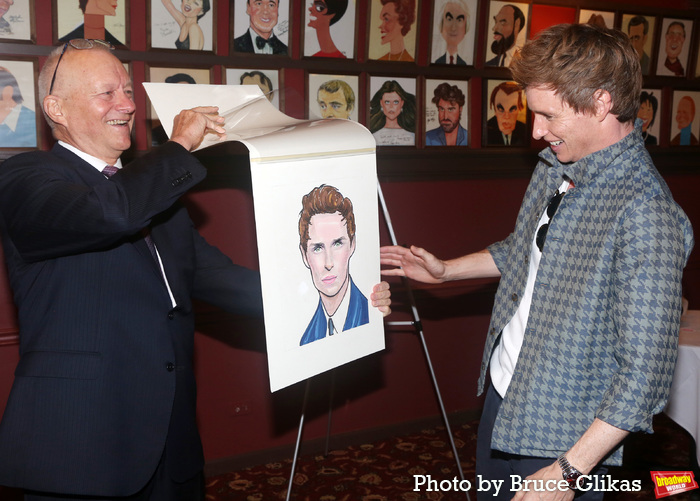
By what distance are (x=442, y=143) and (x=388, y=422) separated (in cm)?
175

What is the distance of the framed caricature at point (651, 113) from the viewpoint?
4559mm

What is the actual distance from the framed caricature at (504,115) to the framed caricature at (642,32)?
2.82 ft

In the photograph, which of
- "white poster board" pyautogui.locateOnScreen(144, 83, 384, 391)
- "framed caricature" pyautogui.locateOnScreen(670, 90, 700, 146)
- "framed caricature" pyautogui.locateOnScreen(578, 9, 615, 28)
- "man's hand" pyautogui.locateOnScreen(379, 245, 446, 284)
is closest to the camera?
"white poster board" pyautogui.locateOnScreen(144, 83, 384, 391)

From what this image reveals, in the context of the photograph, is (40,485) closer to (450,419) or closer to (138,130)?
(138,130)

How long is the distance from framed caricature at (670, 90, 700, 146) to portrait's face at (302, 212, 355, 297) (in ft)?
11.6

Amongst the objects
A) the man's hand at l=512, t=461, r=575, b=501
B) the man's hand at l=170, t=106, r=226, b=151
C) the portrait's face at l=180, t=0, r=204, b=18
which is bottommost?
the man's hand at l=512, t=461, r=575, b=501

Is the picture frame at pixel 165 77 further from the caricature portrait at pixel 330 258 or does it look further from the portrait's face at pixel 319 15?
the caricature portrait at pixel 330 258

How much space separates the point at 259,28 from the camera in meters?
3.43

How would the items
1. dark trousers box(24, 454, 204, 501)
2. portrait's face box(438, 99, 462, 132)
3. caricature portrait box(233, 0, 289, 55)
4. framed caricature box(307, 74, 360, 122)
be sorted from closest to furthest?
dark trousers box(24, 454, 204, 501) → caricature portrait box(233, 0, 289, 55) → framed caricature box(307, 74, 360, 122) → portrait's face box(438, 99, 462, 132)

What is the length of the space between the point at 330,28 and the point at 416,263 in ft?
5.57

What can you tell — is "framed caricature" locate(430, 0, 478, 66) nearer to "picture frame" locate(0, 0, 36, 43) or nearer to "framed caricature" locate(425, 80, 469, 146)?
"framed caricature" locate(425, 80, 469, 146)

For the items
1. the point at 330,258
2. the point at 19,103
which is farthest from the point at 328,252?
the point at 19,103

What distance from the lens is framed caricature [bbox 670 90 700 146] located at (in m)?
4.68

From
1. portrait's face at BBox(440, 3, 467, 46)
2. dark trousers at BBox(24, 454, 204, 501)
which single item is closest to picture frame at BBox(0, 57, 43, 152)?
dark trousers at BBox(24, 454, 204, 501)
